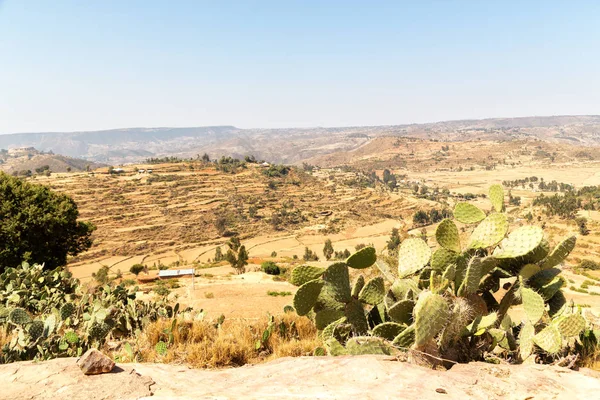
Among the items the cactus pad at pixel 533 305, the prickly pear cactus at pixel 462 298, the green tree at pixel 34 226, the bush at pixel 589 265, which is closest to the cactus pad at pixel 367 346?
the prickly pear cactus at pixel 462 298

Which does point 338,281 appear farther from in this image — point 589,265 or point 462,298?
point 589,265

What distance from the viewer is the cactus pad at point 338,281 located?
14.6 feet

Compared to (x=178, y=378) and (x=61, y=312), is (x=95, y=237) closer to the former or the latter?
(x=61, y=312)

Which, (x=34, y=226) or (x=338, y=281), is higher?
(x=338, y=281)

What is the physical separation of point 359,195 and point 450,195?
126ft

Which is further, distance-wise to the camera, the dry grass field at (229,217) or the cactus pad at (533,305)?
the dry grass field at (229,217)

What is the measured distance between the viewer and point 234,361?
16.7 feet

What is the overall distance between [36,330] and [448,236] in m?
6.53

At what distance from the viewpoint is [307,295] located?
4402mm

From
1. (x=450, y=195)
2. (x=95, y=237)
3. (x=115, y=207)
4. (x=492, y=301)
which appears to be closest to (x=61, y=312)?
(x=492, y=301)

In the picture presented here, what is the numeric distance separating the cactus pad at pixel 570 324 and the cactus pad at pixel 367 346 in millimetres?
1870

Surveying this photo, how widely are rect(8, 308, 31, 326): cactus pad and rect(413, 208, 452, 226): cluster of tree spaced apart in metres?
74.0

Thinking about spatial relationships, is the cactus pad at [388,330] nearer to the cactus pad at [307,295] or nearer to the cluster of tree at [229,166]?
the cactus pad at [307,295]

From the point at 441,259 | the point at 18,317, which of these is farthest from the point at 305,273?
the point at 18,317
